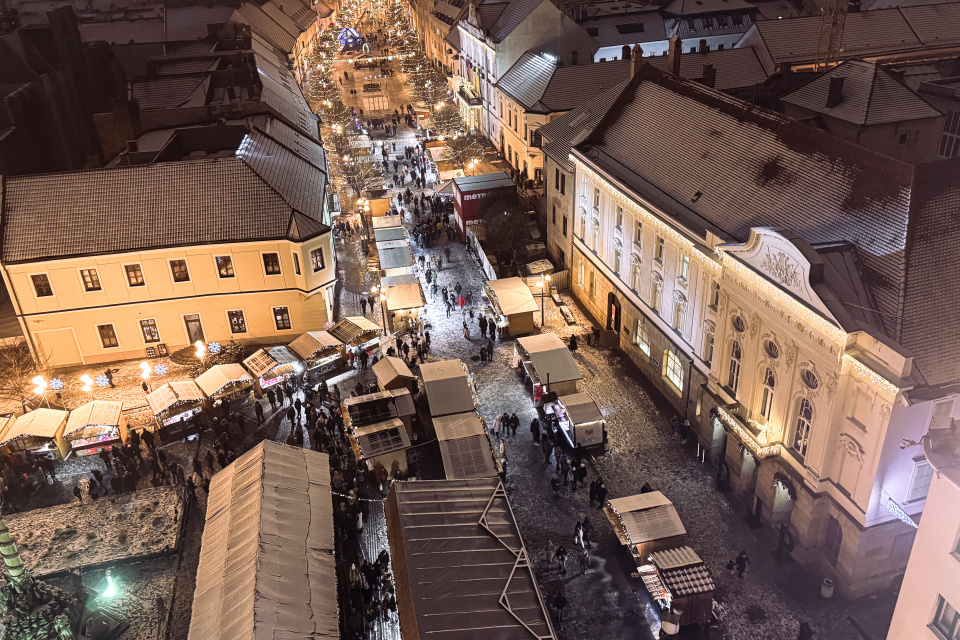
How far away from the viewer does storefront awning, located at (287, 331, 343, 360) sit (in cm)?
3997

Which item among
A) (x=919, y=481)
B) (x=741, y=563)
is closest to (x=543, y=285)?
(x=741, y=563)

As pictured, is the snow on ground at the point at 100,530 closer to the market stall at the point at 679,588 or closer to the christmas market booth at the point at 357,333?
the christmas market booth at the point at 357,333

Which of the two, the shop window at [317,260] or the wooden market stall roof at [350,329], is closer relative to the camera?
the wooden market stall roof at [350,329]

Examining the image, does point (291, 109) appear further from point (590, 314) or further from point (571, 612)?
point (571, 612)

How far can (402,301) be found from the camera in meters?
44.0

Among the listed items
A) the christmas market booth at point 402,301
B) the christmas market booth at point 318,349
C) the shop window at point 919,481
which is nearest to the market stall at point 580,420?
the christmas market booth at point 402,301

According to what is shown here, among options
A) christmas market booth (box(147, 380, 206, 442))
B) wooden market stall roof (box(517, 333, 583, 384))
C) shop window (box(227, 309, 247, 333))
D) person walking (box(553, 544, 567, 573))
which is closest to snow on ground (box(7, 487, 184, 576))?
christmas market booth (box(147, 380, 206, 442))

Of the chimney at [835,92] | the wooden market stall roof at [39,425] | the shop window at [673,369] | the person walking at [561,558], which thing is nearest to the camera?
the person walking at [561,558]

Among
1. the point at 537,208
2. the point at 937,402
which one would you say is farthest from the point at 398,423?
the point at 537,208

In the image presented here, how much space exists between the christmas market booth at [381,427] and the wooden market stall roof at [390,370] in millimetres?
1028

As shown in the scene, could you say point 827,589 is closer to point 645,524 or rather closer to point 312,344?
point 645,524

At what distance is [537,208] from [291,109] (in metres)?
21.8

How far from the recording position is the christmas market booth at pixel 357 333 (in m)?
41.5

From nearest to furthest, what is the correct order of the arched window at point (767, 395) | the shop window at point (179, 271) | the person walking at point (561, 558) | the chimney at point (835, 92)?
the person walking at point (561, 558) → the arched window at point (767, 395) → the shop window at point (179, 271) → the chimney at point (835, 92)
